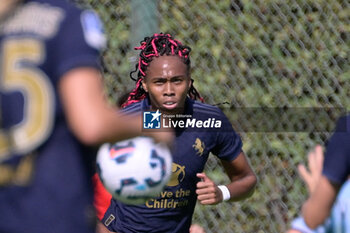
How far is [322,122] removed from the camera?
5.17 metres

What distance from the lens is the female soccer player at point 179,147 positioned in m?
3.86

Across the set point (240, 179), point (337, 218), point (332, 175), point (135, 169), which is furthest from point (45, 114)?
point (240, 179)

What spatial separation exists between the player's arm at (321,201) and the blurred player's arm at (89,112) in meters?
0.74

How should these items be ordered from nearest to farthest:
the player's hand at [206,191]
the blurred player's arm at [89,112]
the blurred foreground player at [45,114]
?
the blurred player's arm at [89,112]
the blurred foreground player at [45,114]
the player's hand at [206,191]

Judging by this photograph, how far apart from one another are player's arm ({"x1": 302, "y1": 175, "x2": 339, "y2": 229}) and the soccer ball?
0.48m

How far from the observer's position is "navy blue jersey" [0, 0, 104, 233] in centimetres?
196

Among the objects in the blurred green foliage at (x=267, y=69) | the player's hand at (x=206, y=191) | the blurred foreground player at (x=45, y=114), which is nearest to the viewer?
the blurred foreground player at (x=45, y=114)

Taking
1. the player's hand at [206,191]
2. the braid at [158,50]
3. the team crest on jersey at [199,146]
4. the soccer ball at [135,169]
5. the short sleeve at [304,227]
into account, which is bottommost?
the player's hand at [206,191]

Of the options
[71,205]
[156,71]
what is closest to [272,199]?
[156,71]

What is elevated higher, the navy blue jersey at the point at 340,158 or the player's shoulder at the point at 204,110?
the navy blue jersey at the point at 340,158

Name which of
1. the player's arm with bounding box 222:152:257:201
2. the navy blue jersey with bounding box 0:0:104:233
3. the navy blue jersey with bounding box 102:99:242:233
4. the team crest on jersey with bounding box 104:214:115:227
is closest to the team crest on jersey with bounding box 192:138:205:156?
the navy blue jersey with bounding box 102:99:242:233

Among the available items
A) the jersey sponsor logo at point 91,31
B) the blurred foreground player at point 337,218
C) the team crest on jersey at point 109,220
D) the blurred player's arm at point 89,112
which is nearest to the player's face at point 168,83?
the team crest on jersey at point 109,220

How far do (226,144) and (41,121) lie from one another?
2.19 meters

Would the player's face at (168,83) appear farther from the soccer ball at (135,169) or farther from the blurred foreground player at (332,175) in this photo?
the blurred foreground player at (332,175)
